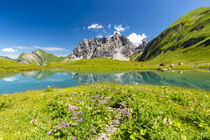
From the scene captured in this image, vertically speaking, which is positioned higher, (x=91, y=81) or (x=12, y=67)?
(x=12, y=67)

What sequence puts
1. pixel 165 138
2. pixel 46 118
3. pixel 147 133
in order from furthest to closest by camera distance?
1. pixel 46 118
2. pixel 147 133
3. pixel 165 138

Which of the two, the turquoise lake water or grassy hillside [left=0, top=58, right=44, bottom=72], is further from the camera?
grassy hillside [left=0, top=58, right=44, bottom=72]

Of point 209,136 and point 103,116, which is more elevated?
point 209,136

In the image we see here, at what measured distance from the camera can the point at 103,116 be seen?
7.08 meters

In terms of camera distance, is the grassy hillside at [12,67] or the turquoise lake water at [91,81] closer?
the turquoise lake water at [91,81]

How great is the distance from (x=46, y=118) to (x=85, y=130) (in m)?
3.73

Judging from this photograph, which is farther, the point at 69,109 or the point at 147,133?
the point at 69,109

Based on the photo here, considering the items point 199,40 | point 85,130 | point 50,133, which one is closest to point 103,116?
point 85,130

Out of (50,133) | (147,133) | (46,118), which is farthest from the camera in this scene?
(46,118)

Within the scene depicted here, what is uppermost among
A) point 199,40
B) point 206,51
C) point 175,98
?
point 199,40

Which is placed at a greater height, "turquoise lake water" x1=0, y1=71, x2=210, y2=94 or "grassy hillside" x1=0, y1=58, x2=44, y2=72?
"grassy hillside" x1=0, y1=58, x2=44, y2=72

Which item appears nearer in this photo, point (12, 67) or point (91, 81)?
point (91, 81)

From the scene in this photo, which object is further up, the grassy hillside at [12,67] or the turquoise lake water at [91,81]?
the grassy hillside at [12,67]

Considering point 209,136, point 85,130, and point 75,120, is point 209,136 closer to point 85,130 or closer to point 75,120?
point 85,130
